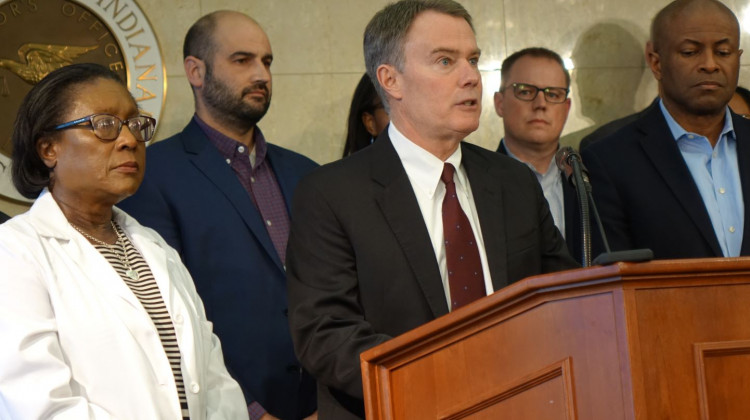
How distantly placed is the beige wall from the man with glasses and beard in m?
1.17

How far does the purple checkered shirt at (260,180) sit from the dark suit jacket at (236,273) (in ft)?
0.22

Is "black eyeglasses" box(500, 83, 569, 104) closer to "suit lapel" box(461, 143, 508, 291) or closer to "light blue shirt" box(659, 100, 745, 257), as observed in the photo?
"light blue shirt" box(659, 100, 745, 257)

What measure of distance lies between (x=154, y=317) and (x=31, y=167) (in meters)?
0.53

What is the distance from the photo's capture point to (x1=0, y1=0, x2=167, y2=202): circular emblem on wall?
14.8 feet

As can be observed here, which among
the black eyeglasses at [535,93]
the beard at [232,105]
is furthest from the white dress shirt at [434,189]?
the black eyeglasses at [535,93]

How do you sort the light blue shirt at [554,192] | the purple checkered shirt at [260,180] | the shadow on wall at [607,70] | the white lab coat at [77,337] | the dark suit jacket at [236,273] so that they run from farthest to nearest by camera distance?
the shadow on wall at [607,70], the light blue shirt at [554,192], the purple checkered shirt at [260,180], the dark suit jacket at [236,273], the white lab coat at [77,337]

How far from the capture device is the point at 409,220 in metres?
2.71

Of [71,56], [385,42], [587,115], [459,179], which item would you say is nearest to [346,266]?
[459,179]

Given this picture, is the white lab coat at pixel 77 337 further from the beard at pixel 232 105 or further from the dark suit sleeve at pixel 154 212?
the beard at pixel 232 105

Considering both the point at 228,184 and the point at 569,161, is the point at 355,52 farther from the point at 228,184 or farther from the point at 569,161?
the point at 569,161

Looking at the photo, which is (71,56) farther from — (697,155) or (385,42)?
(697,155)

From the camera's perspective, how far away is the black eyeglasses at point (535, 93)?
4.60 m

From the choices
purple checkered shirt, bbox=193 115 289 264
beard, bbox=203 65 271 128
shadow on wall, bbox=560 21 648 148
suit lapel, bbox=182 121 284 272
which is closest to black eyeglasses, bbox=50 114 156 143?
suit lapel, bbox=182 121 284 272

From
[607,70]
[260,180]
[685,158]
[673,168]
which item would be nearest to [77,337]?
[260,180]
